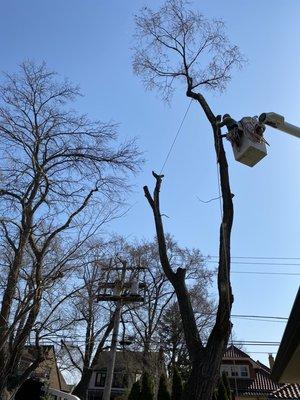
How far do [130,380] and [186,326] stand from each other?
29.5 metres

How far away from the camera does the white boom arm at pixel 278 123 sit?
501cm

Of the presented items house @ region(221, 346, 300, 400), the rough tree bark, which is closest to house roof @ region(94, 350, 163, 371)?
house @ region(221, 346, 300, 400)

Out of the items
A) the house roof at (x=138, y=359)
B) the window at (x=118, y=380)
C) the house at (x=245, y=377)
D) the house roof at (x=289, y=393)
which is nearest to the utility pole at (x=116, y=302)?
the house roof at (x=289, y=393)

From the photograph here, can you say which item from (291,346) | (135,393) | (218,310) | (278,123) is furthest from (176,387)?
(278,123)

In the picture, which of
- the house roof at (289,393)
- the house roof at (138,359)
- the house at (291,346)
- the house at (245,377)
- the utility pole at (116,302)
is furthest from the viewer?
the house at (245,377)

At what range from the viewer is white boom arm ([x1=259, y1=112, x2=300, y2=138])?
501cm

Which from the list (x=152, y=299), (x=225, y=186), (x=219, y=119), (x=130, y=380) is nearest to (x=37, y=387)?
(x=225, y=186)

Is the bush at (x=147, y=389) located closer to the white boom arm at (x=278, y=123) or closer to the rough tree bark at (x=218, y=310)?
the rough tree bark at (x=218, y=310)

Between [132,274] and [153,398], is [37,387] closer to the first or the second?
[132,274]

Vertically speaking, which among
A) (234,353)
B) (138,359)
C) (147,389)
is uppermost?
(234,353)

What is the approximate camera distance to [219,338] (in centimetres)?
608

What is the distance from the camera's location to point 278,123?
5.09 metres

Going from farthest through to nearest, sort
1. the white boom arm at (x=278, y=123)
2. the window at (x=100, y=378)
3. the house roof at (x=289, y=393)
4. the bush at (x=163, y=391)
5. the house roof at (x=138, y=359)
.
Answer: the window at (x=100, y=378) < the house roof at (x=138, y=359) < the bush at (x=163, y=391) < the house roof at (x=289, y=393) < the white boom arm at (x=278, y=123)

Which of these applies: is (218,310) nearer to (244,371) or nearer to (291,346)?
(291,346)
